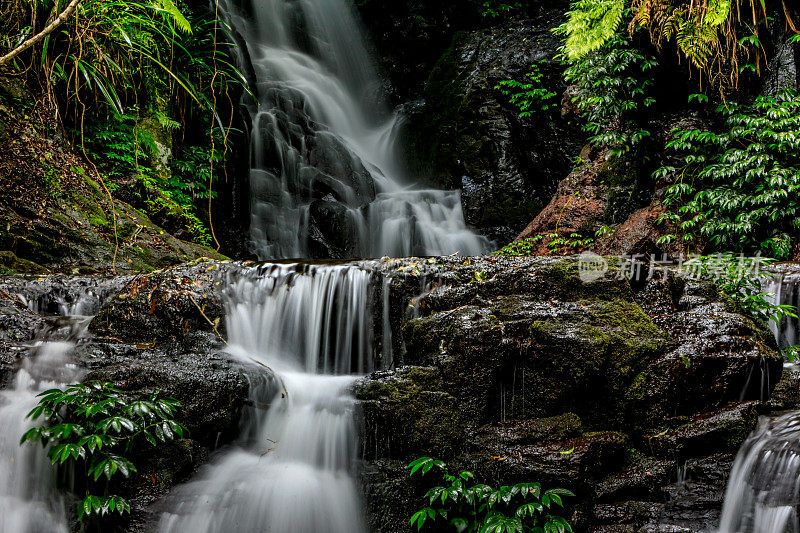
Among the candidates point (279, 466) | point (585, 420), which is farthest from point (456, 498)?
point (279, 466)

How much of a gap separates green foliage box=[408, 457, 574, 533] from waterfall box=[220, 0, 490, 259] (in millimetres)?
6574

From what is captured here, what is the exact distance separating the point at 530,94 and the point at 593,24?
305 cm

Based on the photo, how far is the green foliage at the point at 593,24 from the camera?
738 centimetres

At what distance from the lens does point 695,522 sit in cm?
302

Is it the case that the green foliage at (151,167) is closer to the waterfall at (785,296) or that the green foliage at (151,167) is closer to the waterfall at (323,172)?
the waterfall at (323,172)

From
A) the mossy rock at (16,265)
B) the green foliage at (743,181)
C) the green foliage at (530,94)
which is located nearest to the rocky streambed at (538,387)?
the mossy rock at (16,265)

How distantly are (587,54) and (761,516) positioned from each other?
7.50 metres

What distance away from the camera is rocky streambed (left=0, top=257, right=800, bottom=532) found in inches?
126

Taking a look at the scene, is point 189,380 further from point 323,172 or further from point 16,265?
point 323,172

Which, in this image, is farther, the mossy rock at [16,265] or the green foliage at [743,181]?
the green foliage at [743,181]

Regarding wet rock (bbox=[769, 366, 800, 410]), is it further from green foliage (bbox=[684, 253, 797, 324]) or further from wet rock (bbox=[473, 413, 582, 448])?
wet rock (bbox=[473, 413, 582, 448])

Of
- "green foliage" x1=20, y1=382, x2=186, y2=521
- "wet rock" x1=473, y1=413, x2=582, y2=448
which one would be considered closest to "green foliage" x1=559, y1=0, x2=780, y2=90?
"wet rock" x1=473, y1=413, x2=582, y2=448

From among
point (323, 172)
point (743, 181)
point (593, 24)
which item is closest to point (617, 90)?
point (593, 24)

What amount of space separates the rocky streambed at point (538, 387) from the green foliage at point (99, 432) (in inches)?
6.7
